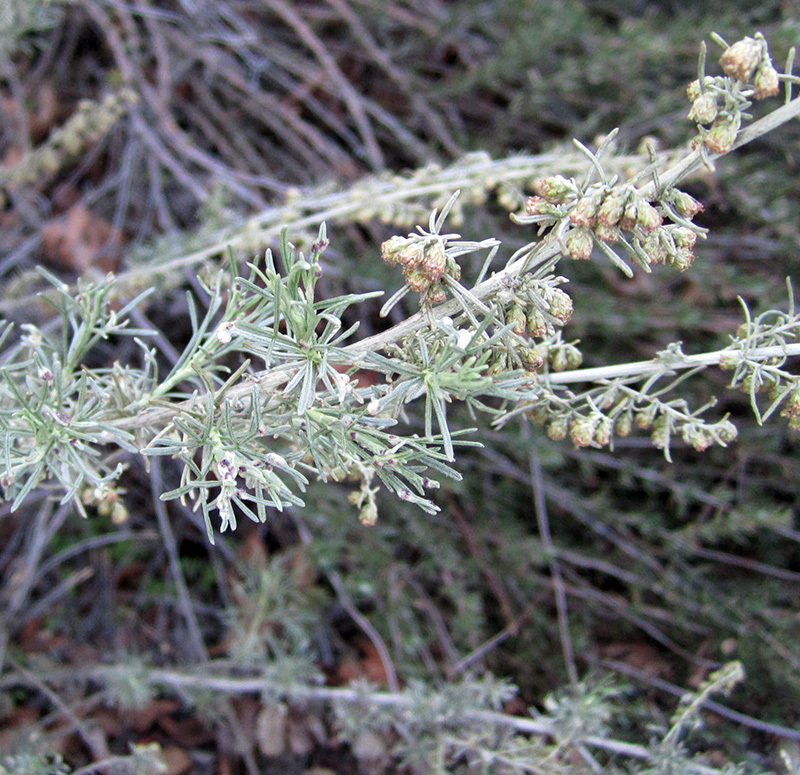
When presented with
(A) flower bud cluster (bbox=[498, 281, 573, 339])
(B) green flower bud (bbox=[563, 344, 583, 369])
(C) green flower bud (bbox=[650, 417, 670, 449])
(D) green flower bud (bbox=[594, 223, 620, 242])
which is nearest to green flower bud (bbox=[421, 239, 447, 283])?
(A) flower bud cluster (bbox=[498, 281, 573, 339])

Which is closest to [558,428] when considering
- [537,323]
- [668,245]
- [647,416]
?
[647,416]

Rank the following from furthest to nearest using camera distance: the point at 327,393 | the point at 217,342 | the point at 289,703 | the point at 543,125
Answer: the point at 543,125 → the point at 289,703 → the point at 217,342 → the point at 327,393

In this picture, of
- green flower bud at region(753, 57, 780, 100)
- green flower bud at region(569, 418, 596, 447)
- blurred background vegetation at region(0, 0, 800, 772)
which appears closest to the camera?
green flower bud at region(753, 57, 780, 100)

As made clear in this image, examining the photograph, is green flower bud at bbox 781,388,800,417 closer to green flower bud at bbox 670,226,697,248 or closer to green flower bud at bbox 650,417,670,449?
green flower bud at bbox 650,417,670,449

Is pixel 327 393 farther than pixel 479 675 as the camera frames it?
No

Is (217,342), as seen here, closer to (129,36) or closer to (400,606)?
(400,606)

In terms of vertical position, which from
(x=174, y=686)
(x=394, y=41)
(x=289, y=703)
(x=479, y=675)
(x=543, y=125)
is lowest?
(x=479, y=675)

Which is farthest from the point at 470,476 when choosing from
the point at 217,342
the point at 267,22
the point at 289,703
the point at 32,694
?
the point at 267,22
